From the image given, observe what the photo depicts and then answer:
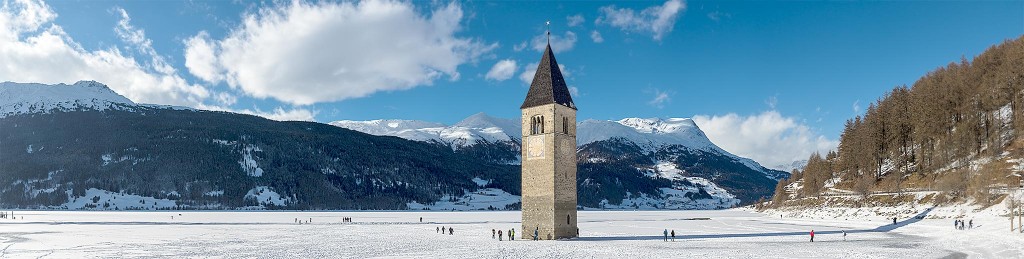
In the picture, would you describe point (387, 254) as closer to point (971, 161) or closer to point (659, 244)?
point (659, 244)

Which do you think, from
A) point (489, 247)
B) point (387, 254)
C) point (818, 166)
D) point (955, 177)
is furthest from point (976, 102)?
point (387, 254)

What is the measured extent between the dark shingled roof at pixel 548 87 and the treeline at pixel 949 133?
4373 cm

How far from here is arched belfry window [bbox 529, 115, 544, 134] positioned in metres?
61.2

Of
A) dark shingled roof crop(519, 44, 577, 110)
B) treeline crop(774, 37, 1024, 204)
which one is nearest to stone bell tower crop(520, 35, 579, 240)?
dark shingled roof crop(519, 44, 577, 110)

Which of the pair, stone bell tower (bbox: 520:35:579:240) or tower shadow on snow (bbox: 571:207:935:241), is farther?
tower shadow on snow (bbox: 571:207:935:241)

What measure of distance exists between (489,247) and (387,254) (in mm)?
8596

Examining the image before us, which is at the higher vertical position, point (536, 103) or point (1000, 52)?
point (1000, 52)

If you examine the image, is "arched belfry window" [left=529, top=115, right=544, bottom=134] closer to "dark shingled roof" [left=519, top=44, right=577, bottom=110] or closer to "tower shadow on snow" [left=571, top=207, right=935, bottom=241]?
"dark shingled roof" [left=519, top=44, right=577, bottom=110]

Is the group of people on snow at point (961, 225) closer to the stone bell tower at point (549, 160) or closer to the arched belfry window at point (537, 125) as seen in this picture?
the stone bell tower at point (549, 160)

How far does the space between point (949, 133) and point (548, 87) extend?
204ft

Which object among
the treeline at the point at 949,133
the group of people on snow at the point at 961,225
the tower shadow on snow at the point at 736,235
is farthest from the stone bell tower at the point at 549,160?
the treeline at the point at 949,133

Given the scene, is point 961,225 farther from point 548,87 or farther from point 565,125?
point 548,87

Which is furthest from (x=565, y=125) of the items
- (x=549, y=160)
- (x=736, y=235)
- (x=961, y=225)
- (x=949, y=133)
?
(x=949, y=133)

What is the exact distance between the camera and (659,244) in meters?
53.1
